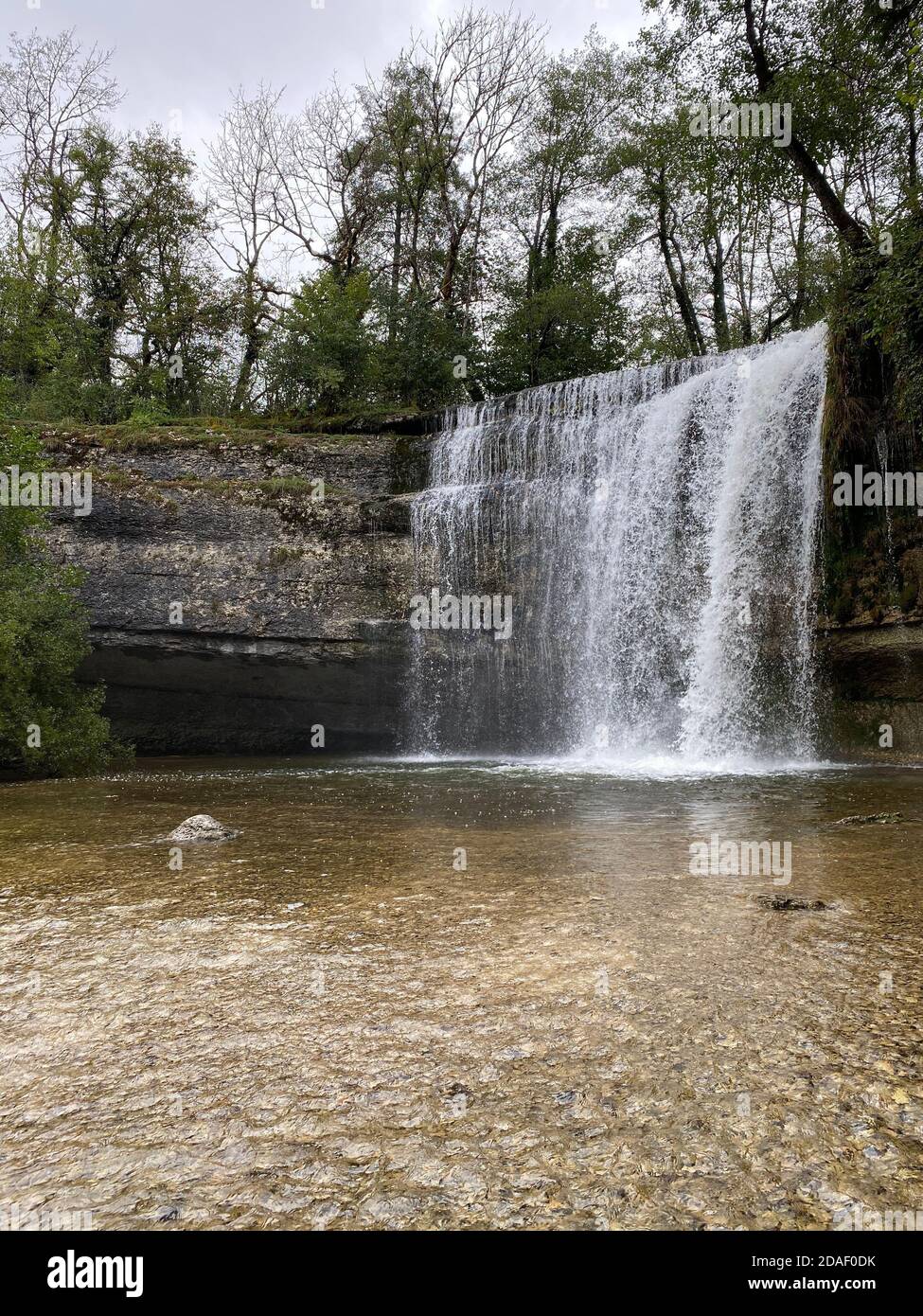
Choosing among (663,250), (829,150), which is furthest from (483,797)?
(663,250)

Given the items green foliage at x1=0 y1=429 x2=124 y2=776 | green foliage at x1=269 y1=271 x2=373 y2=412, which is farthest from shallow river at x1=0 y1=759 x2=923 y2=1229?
green foliage at x1=269 y1=271 x2=373 y2=412

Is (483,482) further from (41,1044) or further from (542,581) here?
(41,1044)

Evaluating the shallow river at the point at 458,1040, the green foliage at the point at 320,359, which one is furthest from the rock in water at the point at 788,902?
the green foliage at the point at 320,359

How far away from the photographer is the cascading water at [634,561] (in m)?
11.6

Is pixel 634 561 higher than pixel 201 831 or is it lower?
higher

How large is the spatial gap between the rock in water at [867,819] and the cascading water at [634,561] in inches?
193

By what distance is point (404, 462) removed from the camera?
615 inches

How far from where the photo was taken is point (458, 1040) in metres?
2.32

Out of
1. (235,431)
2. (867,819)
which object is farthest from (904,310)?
(235,431)

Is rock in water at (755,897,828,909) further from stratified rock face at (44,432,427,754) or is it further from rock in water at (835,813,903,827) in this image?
stratified rock face at (44,432,427,754)

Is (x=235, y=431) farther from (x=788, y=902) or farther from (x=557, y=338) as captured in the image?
(x=788, y=902)

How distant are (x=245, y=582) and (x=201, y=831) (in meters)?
9.05

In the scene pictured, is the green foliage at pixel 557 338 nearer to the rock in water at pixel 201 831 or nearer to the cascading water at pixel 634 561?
the cascading water at pixel 634 561

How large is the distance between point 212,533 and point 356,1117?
43.6 ft
